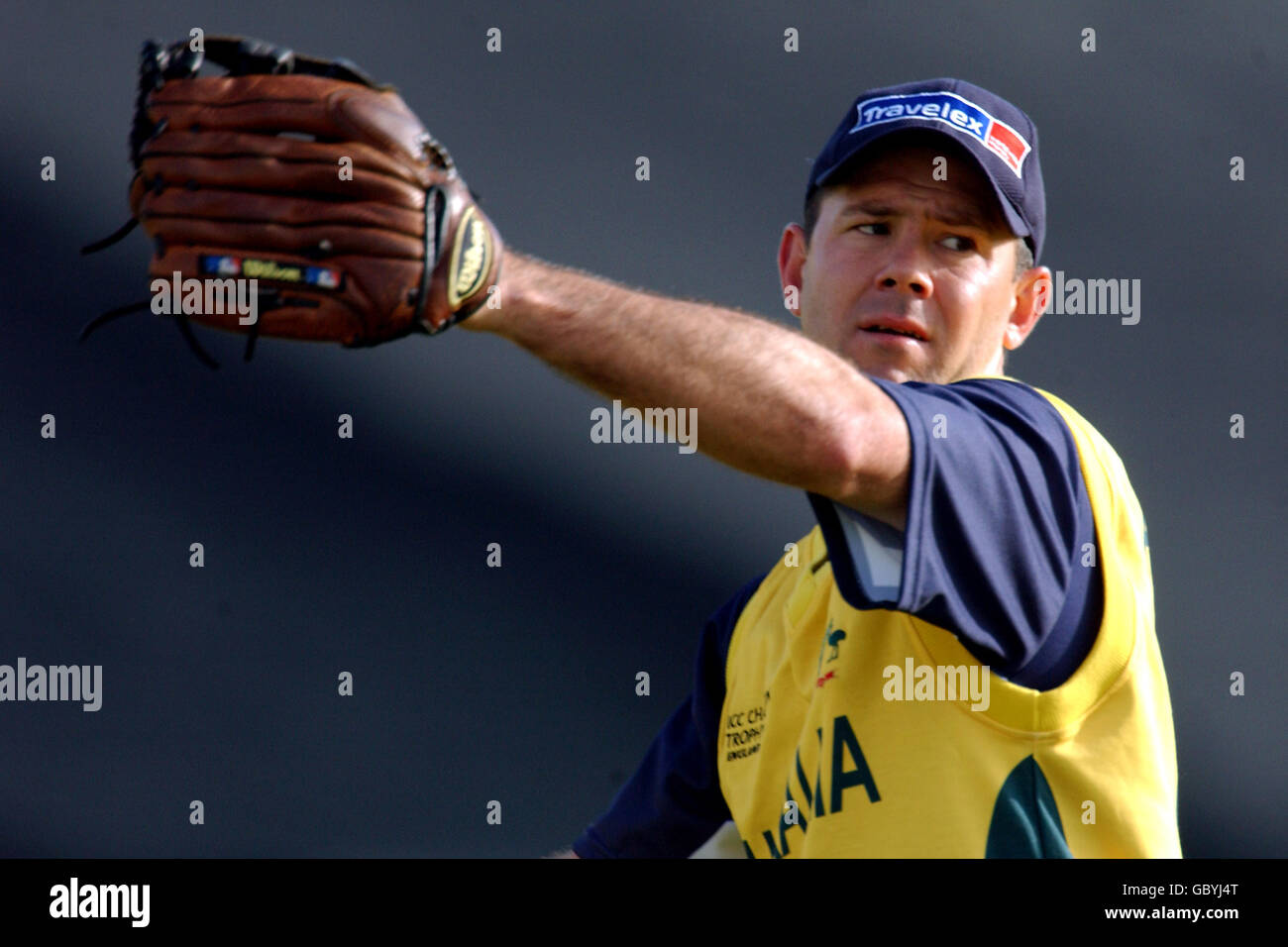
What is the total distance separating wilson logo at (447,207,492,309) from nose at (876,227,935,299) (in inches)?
26.0

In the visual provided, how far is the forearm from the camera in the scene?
1006 mm

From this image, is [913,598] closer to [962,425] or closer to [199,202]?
[962,425]

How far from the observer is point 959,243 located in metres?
1.57

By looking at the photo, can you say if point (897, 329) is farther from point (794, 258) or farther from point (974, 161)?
point (794, 258)

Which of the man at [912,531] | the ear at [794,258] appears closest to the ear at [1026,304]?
the man at [912,531]

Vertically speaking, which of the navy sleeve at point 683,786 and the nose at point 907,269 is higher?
the nose at point 907,269


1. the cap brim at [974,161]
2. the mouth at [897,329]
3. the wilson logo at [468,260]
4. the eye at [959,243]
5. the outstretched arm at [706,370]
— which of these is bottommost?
the outstretched arm at [706,370]

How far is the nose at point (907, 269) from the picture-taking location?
1.54m

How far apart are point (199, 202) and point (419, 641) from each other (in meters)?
1.38

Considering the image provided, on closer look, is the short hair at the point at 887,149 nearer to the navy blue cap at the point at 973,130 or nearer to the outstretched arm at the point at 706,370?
the navy blue cap at the point at 973,130

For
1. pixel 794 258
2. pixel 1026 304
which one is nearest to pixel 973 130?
pixel 1026 304

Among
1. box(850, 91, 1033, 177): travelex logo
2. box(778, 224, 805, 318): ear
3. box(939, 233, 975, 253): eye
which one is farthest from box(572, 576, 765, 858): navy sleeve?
box(850, 91, 1033, 177): travelex logo
